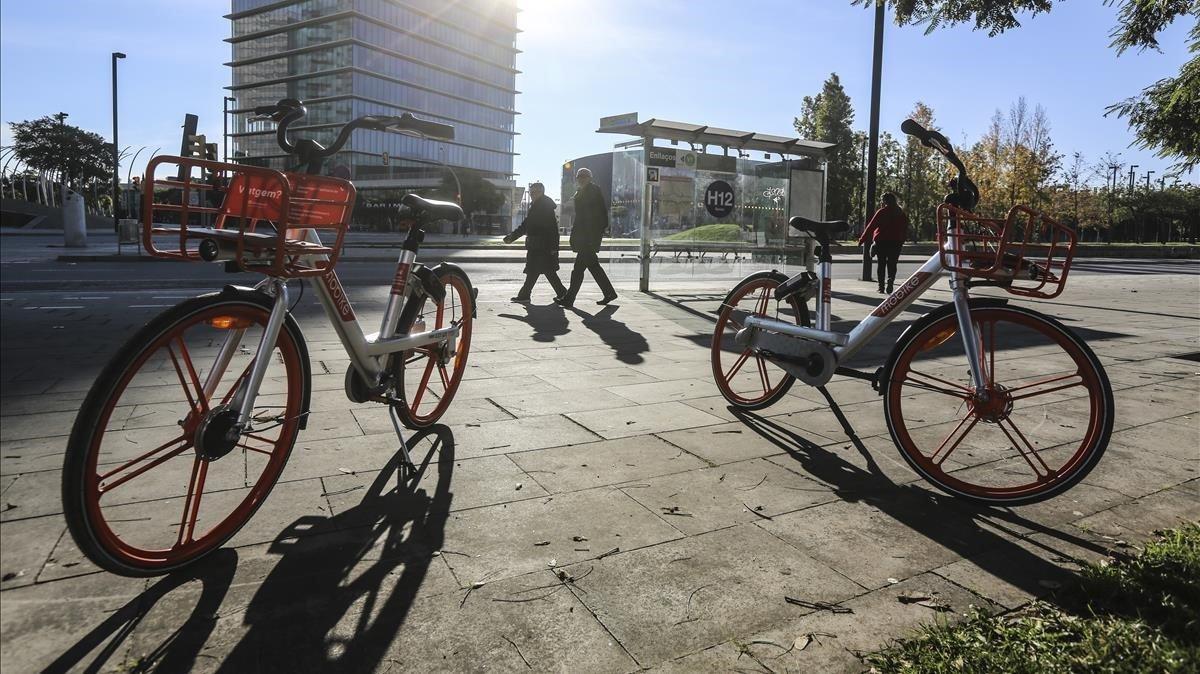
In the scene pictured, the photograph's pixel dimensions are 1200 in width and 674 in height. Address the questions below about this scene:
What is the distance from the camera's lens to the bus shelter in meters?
13.2

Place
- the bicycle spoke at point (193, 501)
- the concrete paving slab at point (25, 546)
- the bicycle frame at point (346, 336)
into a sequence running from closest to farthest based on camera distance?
the concrete paving slab at point (25, 546)
the bicycle spoke at point (193, 501)
the bicycle frame at point (346, 336)

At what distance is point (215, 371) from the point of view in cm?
254

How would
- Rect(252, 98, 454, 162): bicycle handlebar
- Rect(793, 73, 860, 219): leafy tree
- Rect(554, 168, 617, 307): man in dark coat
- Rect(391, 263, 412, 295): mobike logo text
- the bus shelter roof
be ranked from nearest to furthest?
Rect(252, 98, 454, 162): bicycle handlebar → Rect(391, 263, 412, 295): mobike logo text → Rect(554, 168, 617, 307): man in dark coat → the bus shelter roof → Rect(793, 73, 860, 219): leafy tree

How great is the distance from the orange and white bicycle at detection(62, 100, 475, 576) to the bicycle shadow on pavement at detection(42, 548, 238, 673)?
0.06 m

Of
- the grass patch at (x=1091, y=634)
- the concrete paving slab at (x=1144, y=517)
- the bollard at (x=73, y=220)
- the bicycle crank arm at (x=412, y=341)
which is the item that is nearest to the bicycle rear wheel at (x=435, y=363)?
the bicycle crank arm at (x=412, y=341)

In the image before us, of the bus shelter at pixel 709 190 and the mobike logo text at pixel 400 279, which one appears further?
the bus shelter at pixel 709 190

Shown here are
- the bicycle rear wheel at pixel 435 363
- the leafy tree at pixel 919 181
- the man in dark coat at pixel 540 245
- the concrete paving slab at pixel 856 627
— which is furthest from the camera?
the leafy tree at pixel 919 181

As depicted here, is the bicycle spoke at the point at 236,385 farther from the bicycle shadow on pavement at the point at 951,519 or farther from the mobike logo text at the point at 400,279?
the bicycle shadow on pavement at the point at 951,519

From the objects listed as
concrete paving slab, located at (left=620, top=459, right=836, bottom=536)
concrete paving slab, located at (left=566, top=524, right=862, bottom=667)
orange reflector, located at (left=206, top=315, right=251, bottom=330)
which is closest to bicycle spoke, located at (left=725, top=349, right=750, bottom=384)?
concrete paving slab, located at (left=620, top=459, right=836, bottom=536)

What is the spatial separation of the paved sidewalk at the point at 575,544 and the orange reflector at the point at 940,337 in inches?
24.4

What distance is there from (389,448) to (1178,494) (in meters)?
3.51

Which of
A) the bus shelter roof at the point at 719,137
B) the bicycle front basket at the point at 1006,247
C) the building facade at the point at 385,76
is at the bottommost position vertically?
the bicycle front basket at the point at 1006,247

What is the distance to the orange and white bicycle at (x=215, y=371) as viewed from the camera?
2.25 metres

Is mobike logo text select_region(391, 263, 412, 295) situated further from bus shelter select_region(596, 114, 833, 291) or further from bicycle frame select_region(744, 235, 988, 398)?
bus shelter select_region(596, 114, 833, 291)
